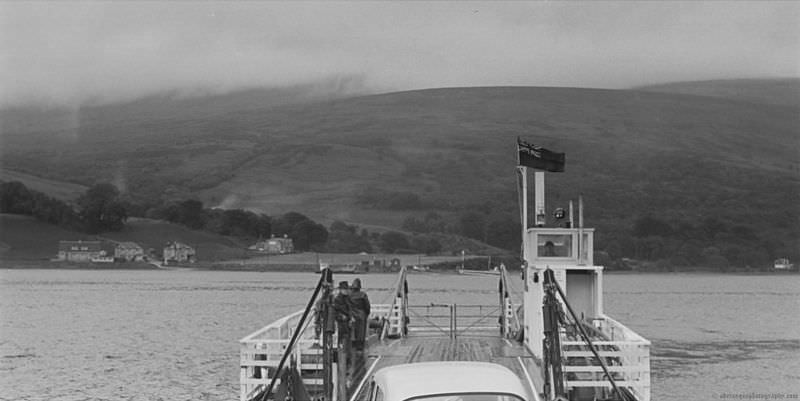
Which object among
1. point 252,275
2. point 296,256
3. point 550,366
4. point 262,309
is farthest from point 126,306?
point 296,256

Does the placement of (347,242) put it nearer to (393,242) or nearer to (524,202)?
(393,242)

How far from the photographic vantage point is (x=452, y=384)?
35.4 feet

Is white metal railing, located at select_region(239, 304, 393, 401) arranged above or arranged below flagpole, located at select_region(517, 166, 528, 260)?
below

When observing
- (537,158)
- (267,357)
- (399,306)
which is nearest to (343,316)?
(267,357)

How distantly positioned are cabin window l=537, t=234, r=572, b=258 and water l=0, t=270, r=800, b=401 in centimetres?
1164

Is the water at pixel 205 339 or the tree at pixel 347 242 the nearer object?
the water at pixel 205 339

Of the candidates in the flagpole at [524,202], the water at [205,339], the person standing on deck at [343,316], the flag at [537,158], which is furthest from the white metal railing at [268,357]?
the water at [205,339]

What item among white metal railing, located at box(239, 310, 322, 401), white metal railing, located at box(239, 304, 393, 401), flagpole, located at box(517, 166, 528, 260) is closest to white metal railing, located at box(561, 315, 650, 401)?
white metal railing, located at box(239, 304, 393, 401)

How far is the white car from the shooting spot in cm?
1070

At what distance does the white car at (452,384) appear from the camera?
1070cm

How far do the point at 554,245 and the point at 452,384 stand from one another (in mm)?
14361

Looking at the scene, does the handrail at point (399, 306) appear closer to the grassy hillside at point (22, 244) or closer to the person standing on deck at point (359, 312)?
the person standing on deck at point (359, 312)

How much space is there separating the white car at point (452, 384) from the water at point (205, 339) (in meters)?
22.3

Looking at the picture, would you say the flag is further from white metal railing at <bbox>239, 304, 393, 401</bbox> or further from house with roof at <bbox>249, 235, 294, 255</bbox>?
house with roof at <bbox>249, 235, 294, 255</bbox>
